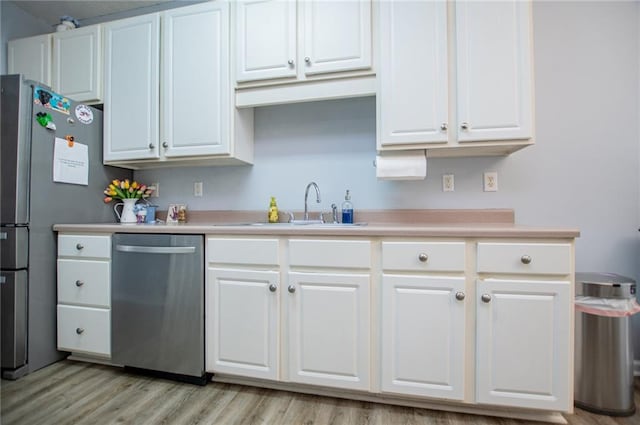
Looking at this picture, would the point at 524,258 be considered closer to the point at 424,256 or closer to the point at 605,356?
the point at 424,256

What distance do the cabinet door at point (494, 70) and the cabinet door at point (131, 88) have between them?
1.92 meters

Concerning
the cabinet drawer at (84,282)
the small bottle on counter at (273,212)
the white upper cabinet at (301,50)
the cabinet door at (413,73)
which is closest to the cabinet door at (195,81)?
the white upper cabinet at (301,50)

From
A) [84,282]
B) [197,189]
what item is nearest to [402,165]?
[197,189]

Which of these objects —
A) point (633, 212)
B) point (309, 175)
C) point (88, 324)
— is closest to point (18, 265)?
point (88, 324)

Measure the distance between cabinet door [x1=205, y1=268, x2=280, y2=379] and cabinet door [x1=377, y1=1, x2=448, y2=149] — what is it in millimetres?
1048

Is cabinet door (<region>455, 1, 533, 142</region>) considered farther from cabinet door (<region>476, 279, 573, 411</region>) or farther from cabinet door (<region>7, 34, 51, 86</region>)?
cabinet door (<region>7, 34, 51, 86</region>)

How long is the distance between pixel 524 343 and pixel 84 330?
2.36 metres

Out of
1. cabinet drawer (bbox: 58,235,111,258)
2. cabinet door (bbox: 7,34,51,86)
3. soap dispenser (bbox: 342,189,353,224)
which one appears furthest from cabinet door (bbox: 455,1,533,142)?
cabinet door (bbox: 7,34,51,86)

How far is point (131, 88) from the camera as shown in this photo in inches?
82.0

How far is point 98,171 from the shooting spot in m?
2.15

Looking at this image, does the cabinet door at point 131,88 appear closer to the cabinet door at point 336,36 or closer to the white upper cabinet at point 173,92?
the white upper cabinet at point 173,92

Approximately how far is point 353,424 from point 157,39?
255 cm

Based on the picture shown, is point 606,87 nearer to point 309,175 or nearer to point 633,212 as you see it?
point 633,212

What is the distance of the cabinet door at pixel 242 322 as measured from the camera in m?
1.52
